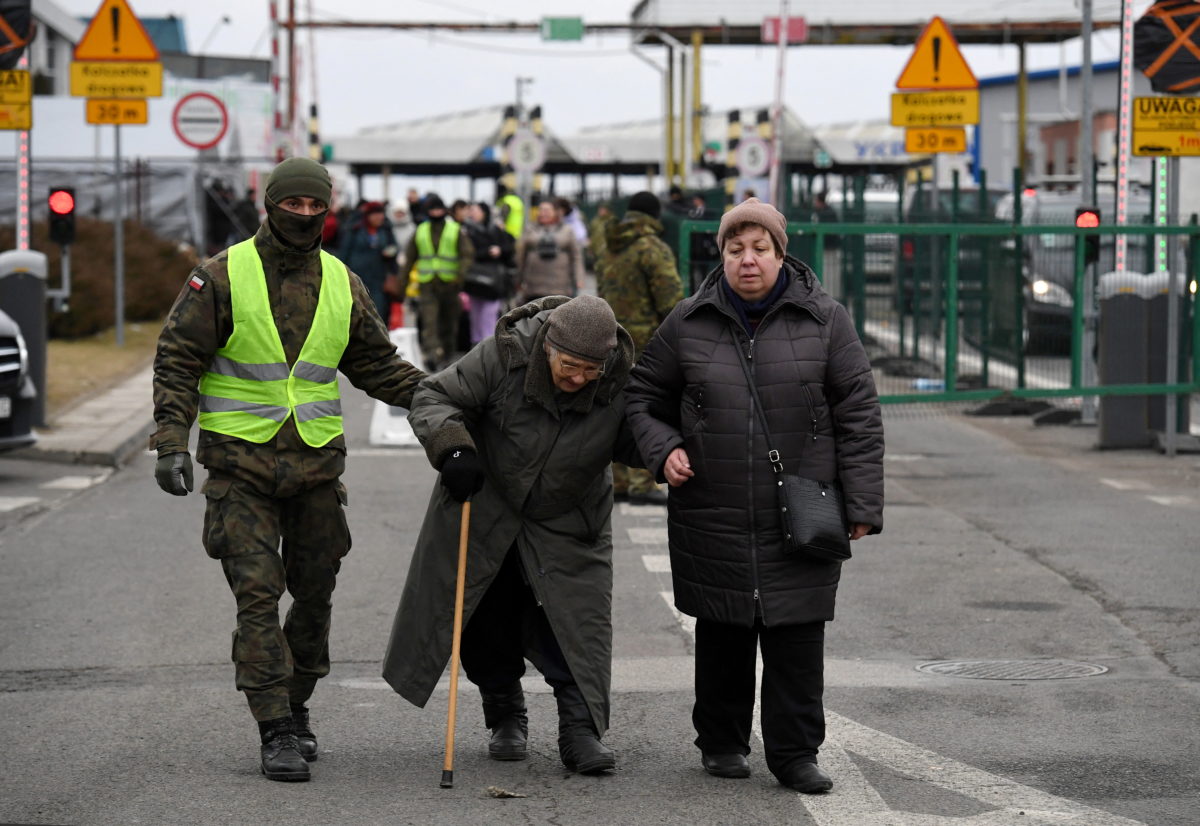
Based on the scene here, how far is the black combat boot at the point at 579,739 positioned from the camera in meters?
5.97

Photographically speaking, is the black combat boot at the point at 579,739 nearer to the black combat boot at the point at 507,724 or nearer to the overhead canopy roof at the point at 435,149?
the black combat boot at the point at 507,724

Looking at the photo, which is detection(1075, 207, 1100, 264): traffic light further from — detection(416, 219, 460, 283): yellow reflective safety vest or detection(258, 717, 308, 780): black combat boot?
detection(258, 717, 308, 780): black combat boot

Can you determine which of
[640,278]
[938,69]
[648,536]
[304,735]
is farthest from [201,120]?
[304,735]

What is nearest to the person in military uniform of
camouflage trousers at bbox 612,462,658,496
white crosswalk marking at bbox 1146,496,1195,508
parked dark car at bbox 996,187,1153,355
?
camouflage trousers at bbox 612,462,658,496

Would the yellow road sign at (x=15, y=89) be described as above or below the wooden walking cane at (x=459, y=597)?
above

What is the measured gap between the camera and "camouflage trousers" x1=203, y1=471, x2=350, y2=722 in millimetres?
6004

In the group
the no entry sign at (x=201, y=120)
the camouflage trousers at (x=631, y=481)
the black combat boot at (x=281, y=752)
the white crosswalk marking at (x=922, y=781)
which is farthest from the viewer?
the no entry sign at (x=201, y=120)

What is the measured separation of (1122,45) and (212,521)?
12.4 meters

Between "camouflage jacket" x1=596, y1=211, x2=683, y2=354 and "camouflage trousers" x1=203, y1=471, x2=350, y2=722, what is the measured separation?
19.8ft

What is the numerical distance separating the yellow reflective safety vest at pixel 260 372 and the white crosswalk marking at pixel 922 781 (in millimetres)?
1876

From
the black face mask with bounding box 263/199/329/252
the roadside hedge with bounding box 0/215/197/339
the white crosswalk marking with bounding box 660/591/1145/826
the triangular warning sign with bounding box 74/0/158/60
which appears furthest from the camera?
the roadside hedge with bounding box 0/215/197/339

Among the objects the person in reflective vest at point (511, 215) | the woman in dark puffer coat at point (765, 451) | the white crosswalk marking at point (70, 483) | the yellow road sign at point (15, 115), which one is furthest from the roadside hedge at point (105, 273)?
the woman in dark puffer coat at point (765, 451)

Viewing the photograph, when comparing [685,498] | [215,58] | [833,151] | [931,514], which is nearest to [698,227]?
[931,514]

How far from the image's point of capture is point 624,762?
6.18m
